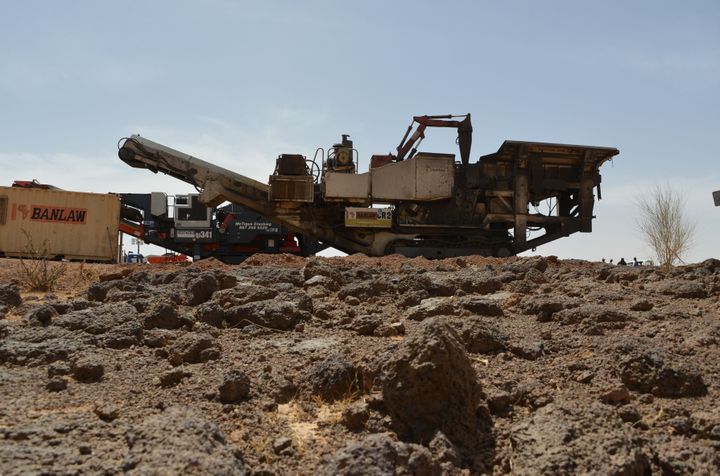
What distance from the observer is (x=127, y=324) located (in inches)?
201

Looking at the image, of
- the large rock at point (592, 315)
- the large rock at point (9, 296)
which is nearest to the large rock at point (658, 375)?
the large rock at point (592, 315)

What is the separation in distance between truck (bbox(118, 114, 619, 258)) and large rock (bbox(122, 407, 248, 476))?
43.2ft

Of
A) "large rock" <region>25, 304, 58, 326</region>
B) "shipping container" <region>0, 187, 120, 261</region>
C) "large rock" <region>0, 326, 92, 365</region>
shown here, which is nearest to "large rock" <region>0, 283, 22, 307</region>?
"large rock" <region>25, 304, 58, 326</region>

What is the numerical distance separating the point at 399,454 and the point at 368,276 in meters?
5.61

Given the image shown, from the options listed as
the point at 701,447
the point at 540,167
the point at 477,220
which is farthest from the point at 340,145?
the point at 701,447

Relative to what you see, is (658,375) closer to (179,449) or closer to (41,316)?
(179,449)

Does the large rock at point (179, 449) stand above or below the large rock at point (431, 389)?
below

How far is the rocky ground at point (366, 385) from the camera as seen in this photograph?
275cm

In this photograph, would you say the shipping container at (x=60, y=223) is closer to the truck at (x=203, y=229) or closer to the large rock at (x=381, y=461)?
the truck at (x=203, y=229)

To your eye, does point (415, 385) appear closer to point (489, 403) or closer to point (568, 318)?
point (489, 403)

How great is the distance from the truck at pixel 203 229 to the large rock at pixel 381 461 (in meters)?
18.5

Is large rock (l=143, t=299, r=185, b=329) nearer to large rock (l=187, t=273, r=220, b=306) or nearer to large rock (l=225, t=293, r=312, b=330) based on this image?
large rock (l=225, t=293, r=312, b=330)

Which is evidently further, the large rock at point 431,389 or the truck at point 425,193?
the truck at point 425,193

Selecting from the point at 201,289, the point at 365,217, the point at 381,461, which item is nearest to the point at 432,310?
the point at 201,289
